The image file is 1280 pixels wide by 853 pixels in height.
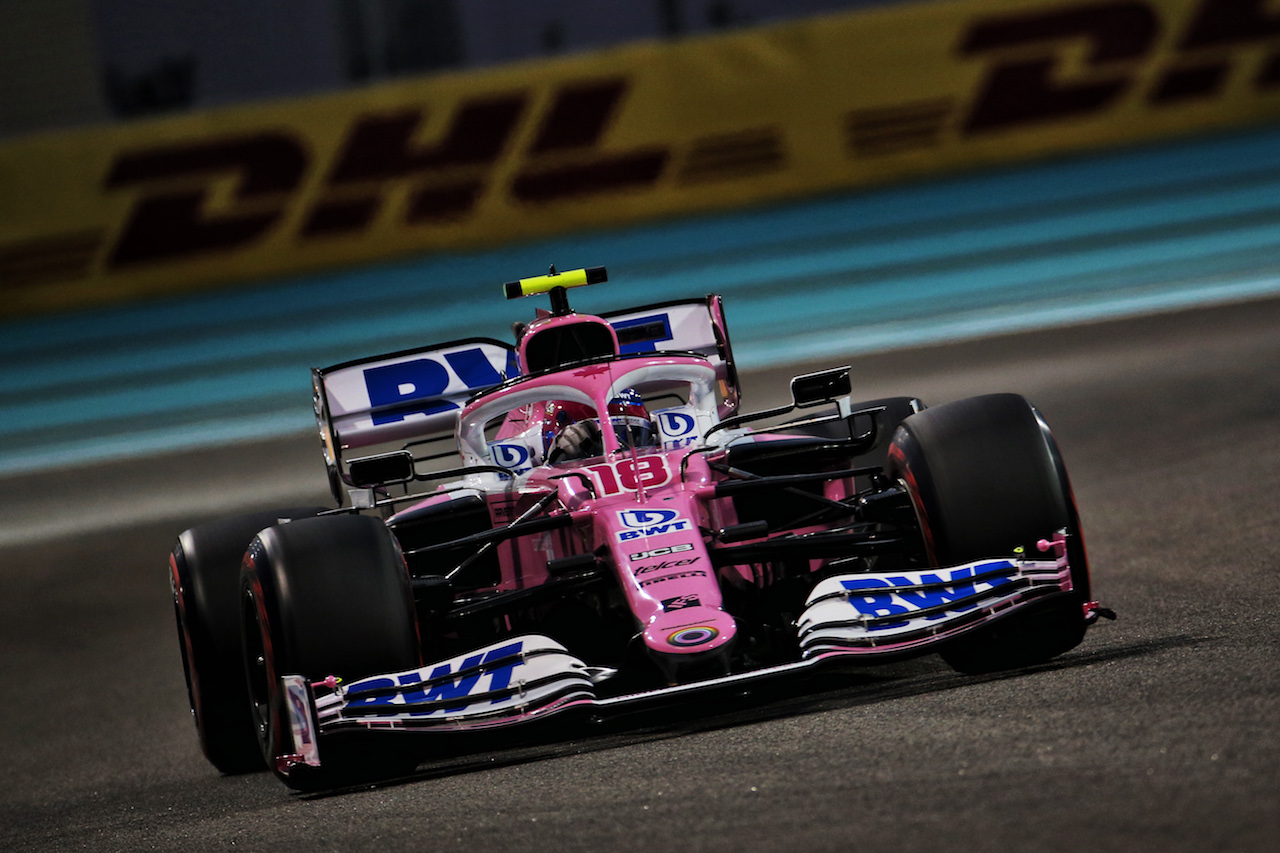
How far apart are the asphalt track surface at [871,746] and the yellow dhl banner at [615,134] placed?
943cm

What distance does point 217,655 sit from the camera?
21.8ft

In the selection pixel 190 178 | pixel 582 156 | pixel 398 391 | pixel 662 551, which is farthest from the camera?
pixel 582 156

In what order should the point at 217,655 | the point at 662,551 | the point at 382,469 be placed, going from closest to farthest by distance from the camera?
the point at 662,551 < the point at 382,469 < the point at 217,655

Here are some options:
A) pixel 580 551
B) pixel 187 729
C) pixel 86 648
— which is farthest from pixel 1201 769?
pixel 86 648

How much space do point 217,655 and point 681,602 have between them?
2115 millimetres

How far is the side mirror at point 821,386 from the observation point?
632 centimetres

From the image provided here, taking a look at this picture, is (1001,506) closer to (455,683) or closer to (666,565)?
(666,565)

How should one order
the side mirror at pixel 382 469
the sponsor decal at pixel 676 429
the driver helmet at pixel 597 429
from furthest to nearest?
1. the sponsor decal at pixel 676 429
2. the driver helmet at pixel 597 429
3. the side mirror at pixel 382 469

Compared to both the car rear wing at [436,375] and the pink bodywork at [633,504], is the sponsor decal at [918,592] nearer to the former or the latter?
the pink bodywork at [633,504]

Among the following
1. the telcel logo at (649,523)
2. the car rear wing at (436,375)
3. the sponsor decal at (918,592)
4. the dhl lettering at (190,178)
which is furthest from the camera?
the dhl lettering at (190,178)

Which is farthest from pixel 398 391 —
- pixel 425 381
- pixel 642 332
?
pixel 642 332

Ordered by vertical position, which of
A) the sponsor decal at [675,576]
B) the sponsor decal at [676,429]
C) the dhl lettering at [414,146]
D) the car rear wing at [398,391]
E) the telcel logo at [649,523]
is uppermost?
the dhl lettering at [414,146]

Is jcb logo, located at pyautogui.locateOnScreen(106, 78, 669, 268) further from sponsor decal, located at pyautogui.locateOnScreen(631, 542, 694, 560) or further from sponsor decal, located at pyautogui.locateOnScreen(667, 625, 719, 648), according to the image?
sponsor decal, located at pyautogui.locateOnScreen(667, 625, 719, 648)

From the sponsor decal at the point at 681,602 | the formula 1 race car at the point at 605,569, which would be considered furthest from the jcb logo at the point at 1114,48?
the sponsor decal at the point at 681,602
